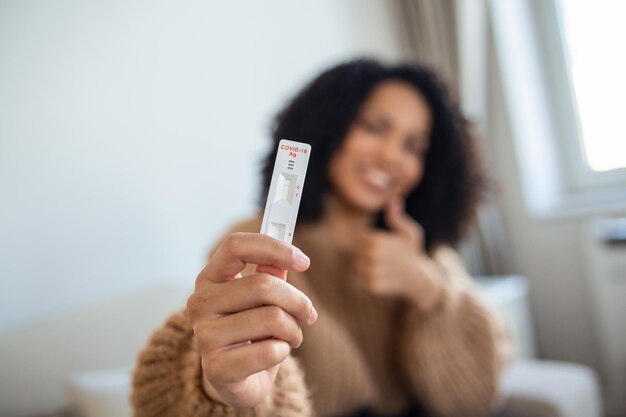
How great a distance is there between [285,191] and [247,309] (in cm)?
7

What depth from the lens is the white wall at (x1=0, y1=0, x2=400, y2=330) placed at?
0.58m

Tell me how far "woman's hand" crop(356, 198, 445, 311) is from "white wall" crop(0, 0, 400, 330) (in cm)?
20

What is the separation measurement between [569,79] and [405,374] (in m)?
0.80

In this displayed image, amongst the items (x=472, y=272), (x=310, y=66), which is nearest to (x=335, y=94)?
(x=310, y=66)

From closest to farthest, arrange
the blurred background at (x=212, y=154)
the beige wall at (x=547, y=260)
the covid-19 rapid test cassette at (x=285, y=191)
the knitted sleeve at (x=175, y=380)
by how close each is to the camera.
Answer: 1. the covid-19 rapid test cassette at (x=285, y=191)
2. the knitted sleeve at (x=175, y=380)
3. the blurred background at (x=212, y=154)
4. the beige wall at (x=547, y=260)

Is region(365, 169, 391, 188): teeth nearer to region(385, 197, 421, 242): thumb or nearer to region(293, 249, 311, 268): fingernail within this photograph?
region(385, 197, 421, 242): thumb

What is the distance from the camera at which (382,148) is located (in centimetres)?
73

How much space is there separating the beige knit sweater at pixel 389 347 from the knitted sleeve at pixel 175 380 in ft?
0.68

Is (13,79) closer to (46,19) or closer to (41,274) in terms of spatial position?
(46,19)

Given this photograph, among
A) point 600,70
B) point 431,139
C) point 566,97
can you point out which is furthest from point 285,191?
point 566,97

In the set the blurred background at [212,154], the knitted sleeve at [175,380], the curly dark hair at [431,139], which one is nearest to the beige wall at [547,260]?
the blurred background at [212,154]

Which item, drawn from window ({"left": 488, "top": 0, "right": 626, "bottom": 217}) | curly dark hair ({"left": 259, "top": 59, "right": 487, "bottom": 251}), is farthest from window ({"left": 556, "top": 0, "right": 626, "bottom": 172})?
curly dark hair ({"left": 259, "top": 59, "right": 487, "bottom": 251})

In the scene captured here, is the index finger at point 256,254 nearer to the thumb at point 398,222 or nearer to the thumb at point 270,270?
the thumb at point 270,270

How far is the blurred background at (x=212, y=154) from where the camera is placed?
549mm
